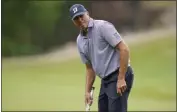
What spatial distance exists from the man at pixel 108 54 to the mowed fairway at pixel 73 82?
2.03 m

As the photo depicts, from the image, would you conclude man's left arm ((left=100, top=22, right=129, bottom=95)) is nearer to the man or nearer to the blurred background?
the man

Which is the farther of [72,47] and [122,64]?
[72,47]

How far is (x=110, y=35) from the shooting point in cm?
308

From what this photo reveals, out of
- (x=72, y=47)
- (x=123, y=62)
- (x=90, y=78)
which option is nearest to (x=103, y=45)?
(x=123, y=62)

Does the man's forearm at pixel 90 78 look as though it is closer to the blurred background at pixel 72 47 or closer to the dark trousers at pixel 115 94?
the dark trousers at pixel 115 94

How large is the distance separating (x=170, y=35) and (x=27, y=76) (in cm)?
173

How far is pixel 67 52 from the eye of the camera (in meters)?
5.27

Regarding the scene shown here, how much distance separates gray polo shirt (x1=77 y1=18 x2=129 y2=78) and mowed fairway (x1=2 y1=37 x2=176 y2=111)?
208cm

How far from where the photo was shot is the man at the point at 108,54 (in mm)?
3098

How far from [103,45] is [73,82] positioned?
2.22m

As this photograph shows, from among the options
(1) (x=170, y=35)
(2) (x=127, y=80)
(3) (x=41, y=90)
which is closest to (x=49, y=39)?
(3) (x=41, y=90)

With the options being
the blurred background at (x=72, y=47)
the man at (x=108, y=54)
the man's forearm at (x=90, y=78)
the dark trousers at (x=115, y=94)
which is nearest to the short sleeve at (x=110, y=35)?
the man at (x=108, y=54)

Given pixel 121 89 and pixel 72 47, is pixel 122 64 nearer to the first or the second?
pixel 121 89

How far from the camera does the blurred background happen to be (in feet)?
17.2
